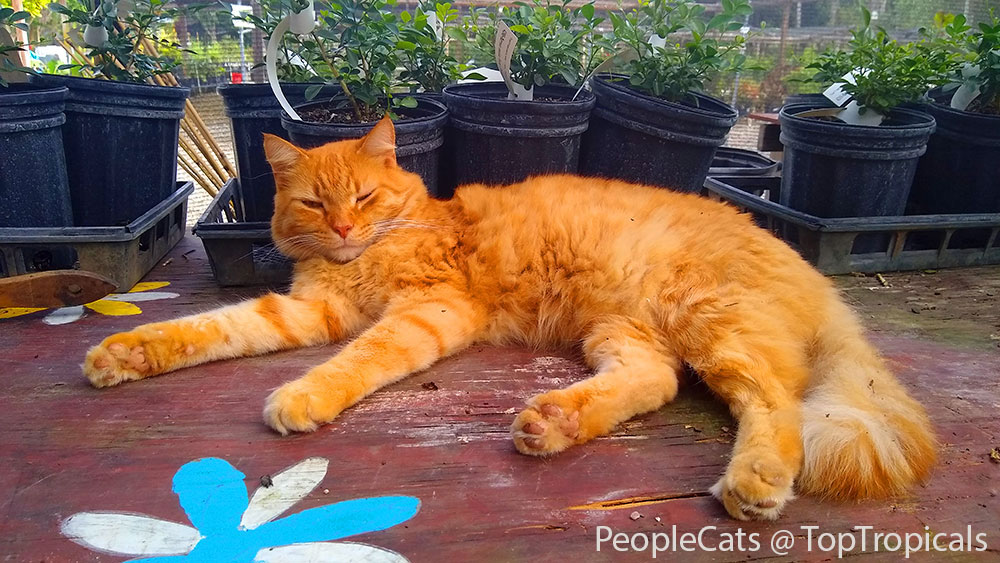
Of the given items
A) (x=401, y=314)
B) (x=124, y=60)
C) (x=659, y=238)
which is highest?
(x=124, y=60)

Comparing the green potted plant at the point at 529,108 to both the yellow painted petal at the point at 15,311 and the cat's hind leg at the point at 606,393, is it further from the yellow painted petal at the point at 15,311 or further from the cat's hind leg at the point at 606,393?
the yellow painted petal at the point at 15,311

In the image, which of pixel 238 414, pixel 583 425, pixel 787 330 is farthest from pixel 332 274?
pixel 787 330

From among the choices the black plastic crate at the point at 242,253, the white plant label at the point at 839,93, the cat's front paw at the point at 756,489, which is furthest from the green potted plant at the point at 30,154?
the white plant label at the point at 839,93

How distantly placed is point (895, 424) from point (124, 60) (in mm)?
2903

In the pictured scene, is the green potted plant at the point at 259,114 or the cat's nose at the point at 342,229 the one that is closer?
the cat's nose at the point at 342,229

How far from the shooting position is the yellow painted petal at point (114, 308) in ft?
6.82

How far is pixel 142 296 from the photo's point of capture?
2242mm

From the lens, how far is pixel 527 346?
1.92 metres

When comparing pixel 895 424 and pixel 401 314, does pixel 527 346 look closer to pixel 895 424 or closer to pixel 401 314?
pixel 401 314

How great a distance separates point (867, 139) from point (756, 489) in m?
1.91

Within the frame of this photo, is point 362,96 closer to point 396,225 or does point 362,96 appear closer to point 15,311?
point 396,225

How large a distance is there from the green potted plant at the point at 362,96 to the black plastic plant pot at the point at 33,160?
2.49ft

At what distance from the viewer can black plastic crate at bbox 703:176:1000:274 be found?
246 cm

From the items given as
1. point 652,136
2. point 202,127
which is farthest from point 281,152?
point 202,127
